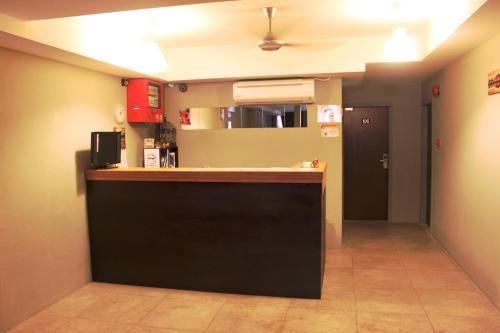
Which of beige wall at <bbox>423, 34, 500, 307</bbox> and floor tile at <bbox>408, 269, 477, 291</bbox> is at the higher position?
beige wall at <bbox>423, 34, 500, 307</bbox>

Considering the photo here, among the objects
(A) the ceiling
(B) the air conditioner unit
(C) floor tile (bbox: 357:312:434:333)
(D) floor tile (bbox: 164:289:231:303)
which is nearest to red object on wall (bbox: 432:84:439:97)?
(A) the ceiling

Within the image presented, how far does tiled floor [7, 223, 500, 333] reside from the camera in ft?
10.8

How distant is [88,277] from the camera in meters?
4.34

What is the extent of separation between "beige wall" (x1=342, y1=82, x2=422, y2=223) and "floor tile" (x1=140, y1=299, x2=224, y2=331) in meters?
4.24

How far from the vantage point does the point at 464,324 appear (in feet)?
10.8

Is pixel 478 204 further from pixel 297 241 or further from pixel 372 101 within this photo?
pixel 372 101

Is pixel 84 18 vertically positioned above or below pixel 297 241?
above

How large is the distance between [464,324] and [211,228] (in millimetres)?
2244

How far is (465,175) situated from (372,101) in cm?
272

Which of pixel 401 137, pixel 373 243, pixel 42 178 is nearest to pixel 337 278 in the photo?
pixel 373 243

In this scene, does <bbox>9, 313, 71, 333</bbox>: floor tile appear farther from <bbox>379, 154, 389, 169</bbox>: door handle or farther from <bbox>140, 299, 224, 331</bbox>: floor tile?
<bbox>379, 154, 389, 169</bbox>: door handle

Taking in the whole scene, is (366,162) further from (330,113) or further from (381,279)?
(381,279)

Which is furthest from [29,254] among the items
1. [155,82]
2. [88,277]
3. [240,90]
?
[240,90]

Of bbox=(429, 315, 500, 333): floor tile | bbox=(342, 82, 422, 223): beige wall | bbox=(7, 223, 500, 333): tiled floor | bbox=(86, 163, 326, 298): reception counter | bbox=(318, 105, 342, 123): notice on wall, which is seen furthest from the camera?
bbox=(342, 82, 422, 223): beige wall
